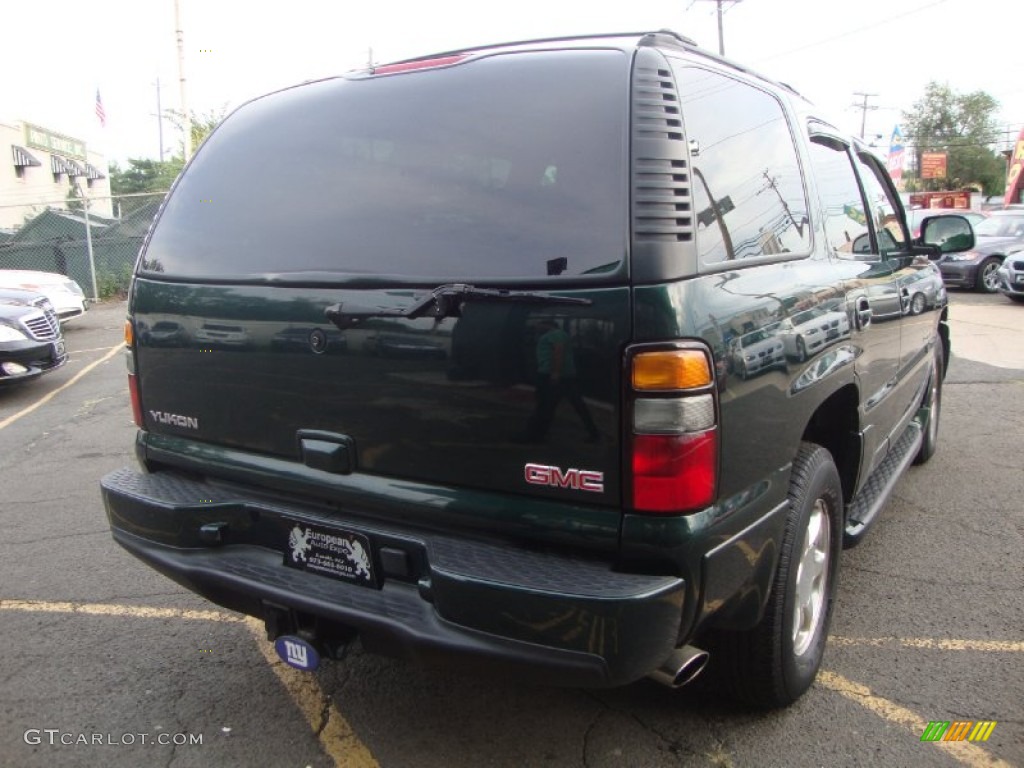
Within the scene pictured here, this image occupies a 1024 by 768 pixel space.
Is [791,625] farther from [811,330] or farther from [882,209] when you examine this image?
[882,209]

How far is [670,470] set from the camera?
2039 millimetres

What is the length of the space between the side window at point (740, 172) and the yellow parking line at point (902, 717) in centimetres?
155

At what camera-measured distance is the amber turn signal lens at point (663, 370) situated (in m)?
2.01

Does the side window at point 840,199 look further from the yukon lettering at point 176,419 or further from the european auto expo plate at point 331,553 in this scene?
the yukon lettering at point 176,419

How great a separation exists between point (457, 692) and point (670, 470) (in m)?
1.44

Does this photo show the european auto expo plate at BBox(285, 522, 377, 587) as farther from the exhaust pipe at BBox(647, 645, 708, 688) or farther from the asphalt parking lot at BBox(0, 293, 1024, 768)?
the exhaust pipe at BBox(647, 645, 708, 688)

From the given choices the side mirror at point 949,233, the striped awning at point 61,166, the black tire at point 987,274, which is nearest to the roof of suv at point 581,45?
the side mirror at point 949,233

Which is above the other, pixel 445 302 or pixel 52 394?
pixel 445 302

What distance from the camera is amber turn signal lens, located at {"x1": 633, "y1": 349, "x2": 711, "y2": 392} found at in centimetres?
201

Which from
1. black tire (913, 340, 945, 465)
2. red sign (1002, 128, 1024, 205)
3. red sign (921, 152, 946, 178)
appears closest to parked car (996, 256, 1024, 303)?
black tire (913, 340, 945, 465)

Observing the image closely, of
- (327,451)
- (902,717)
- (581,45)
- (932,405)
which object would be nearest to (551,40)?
(581,45)

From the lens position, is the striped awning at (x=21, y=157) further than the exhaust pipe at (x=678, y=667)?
Yes

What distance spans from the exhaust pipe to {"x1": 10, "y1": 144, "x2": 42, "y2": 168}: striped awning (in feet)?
Result: 124

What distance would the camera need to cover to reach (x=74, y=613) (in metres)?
3.66
